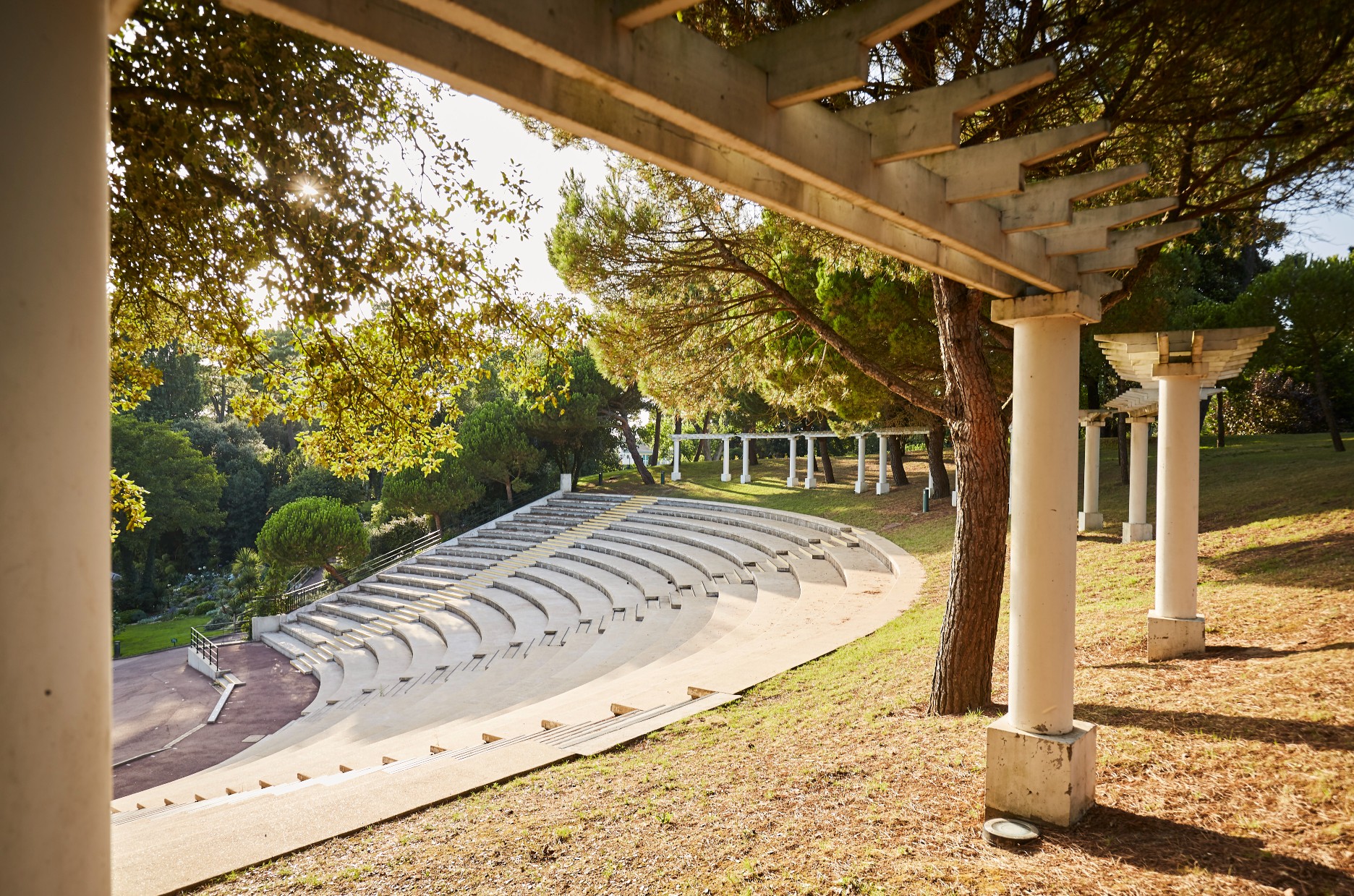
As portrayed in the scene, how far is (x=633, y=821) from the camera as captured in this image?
4.22 meters

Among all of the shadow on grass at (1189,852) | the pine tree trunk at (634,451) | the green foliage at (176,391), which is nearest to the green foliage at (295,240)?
the shadow on grass at (1189,852)

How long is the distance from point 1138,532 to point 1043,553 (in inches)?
372

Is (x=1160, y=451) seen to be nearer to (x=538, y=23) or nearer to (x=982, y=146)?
(x=982, y=146)

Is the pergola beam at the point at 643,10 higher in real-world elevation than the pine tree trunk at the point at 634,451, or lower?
higher

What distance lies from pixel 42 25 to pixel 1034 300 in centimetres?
368

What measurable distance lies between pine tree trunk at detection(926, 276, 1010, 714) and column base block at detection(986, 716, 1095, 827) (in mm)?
1805

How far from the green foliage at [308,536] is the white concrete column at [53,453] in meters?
24.5

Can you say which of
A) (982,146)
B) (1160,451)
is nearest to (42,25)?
(982,146)

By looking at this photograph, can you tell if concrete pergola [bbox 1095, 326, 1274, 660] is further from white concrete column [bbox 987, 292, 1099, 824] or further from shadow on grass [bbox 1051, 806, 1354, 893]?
shadow on grass [bbox 1051, 806, 1354, 893]

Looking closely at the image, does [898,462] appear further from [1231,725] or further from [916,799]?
[916,799]

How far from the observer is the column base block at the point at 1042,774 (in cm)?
367

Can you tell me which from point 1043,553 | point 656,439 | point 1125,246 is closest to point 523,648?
point 1043,553

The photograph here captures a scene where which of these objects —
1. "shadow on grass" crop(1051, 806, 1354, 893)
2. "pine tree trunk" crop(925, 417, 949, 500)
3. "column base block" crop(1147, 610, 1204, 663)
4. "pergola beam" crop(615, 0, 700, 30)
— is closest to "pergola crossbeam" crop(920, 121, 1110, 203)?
"pergola beam" crop(615, 0, 700, 30)

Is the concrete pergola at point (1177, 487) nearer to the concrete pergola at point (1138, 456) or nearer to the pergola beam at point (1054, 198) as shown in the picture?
the pergola beam at point (1054, 198)
